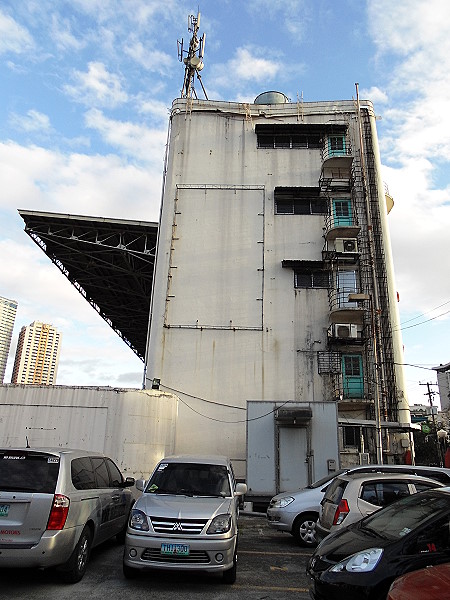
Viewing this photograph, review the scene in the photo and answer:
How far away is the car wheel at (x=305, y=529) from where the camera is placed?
8977mm

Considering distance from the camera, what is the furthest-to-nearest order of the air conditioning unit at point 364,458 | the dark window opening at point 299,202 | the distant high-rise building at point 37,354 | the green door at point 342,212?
the distant high-rise building at point 37,354
the dark window opening at point 299,202
the green door at point 342,212
the air conditioning unit at point 364,458

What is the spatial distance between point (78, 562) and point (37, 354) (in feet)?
305

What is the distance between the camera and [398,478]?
7.50 meters

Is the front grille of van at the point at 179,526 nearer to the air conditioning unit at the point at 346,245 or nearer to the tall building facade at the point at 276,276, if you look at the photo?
the tall building facade at the point at 276,276

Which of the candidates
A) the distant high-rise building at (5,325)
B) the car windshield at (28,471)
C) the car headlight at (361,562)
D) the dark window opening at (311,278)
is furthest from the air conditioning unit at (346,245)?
the distant high-rise building at (5,325)

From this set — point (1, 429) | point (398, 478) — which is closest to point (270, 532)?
point (398, 478)

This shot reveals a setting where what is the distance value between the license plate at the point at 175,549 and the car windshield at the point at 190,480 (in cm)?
130

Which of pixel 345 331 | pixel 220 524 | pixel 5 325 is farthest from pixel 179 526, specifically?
pixel 5 325

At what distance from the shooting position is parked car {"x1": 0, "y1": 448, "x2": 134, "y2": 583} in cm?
546

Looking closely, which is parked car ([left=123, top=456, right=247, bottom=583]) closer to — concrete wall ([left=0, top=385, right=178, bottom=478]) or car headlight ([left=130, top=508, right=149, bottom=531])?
car headlight ([left=130, top=508, right=149, bottom=531])

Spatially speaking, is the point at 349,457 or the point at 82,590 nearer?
the point at 82,590

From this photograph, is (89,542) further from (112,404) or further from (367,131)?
(367,131)

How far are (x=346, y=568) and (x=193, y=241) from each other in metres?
19.4

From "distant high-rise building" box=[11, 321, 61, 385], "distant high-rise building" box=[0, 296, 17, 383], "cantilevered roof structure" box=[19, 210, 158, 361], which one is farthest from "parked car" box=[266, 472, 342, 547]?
"distant high-rise building" box=[11, 321, 61, 385]
